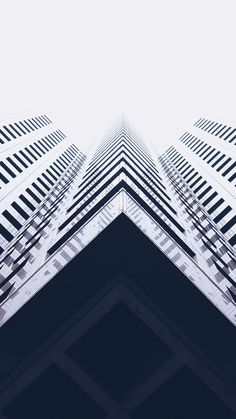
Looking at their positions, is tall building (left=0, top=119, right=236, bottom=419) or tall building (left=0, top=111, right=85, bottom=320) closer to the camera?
tall building (left=0, top=119, right=236, bottom=419)

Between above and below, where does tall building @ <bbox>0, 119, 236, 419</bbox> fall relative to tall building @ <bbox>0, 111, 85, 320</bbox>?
below

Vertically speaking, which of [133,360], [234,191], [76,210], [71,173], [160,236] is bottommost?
[234,191]

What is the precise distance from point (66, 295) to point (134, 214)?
424cm

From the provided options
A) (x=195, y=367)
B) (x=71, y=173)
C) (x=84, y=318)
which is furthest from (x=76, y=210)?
(x=71, y=173)

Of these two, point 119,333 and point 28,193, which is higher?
point 28,193

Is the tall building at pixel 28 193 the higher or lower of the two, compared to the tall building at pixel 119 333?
higher

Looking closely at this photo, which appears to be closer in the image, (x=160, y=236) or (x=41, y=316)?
(x=41, y=316)

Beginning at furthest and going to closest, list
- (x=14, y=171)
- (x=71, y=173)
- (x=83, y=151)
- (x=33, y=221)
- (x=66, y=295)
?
(x=83, y=151) → (x=71, y=173) → (x=14, y=171) → (x=33, y=221) → (x=66, y=295)

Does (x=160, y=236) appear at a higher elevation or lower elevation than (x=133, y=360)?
higher

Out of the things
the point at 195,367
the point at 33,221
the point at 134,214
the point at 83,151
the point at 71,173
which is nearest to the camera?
the point at 195,367

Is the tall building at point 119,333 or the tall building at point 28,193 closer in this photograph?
the tall building at point 119,333

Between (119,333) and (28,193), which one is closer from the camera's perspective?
(119,333)

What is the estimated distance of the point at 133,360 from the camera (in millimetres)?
15867

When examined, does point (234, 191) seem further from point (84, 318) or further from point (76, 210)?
point (84, 318)
